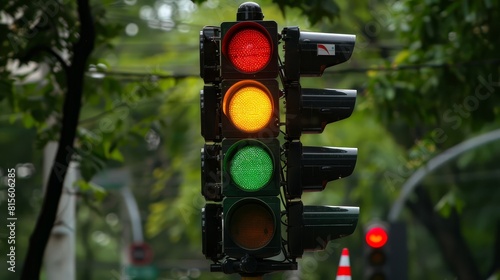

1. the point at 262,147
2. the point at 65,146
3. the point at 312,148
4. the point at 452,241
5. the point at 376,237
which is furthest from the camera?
the point at 452,241

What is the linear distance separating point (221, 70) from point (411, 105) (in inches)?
295

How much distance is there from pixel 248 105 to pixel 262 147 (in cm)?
26

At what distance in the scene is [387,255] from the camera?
1474 centimetres

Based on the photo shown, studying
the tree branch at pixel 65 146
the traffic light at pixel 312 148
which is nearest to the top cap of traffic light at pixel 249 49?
the traffic light at pixel 312 148

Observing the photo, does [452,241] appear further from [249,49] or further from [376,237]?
[249,49]

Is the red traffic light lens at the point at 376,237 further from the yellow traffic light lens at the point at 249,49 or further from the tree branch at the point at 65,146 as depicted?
the yellow traffic light lens at the point at 249,49

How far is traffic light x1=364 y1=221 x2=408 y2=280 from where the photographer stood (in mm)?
14664

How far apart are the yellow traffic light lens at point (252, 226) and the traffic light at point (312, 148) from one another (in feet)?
0.86

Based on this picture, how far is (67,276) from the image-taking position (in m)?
15.8

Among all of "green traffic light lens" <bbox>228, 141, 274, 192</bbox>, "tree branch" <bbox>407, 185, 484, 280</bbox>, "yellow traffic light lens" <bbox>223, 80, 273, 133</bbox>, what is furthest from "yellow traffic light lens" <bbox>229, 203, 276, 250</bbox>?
"tree branch" <bbox>407, 185, 484, 280</bbox>

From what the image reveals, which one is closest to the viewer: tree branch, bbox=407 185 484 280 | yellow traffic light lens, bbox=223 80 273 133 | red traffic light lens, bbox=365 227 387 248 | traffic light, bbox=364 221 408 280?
yellow traffic light lens, bbox=223 80 273 133

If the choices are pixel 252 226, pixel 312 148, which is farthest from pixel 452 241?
pixel 252 226

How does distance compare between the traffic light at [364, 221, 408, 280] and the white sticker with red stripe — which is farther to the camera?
the traffic light at [364, 221, 408, 280]

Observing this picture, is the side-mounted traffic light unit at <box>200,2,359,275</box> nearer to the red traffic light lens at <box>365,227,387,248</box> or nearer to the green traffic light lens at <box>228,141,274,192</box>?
the green traffic light lens at <box>228,141,274,192</box>
